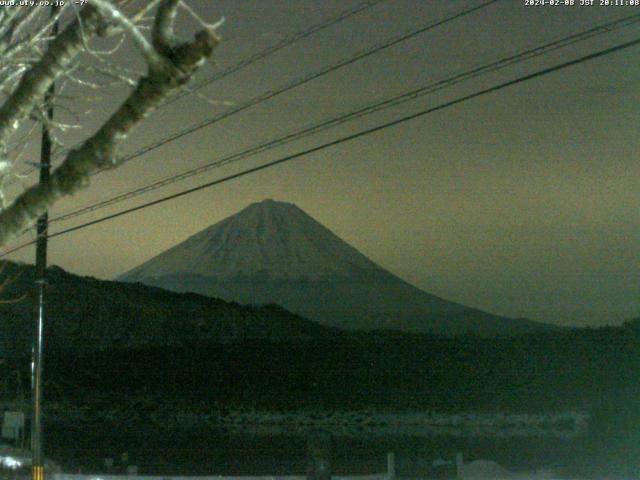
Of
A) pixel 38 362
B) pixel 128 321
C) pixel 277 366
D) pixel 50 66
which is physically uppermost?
pixel 128 321

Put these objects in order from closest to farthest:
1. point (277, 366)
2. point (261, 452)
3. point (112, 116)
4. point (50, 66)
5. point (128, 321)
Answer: point (112, 116) < point (50, 66) < point (261, 452) < point (277, 366) < point (128, 321)

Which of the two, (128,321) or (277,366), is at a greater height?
(128,321)

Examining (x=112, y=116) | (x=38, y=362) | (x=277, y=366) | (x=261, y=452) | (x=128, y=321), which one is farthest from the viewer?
(x=128, y=321)

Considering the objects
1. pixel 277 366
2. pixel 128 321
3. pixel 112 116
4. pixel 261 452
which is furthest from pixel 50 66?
pixel 128 321

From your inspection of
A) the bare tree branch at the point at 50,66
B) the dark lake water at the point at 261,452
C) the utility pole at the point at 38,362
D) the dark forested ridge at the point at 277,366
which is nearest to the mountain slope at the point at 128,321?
the dark forested ridge at the point at 277,366

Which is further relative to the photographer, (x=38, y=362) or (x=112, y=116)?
(x=38, y=362)

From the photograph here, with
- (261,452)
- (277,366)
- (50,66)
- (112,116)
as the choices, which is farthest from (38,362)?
(277,366)

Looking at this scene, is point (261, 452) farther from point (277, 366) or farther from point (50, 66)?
point (50, 66)

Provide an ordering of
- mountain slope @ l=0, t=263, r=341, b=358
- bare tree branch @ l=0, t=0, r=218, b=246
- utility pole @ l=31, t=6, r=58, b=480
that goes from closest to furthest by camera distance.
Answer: bare tree branch @ l=0, t=0, r=218, b=246 → utility pole @ l=31, t=6, r=58, b=480 → mountain slope @ l=0, t=263, r=341, b=358

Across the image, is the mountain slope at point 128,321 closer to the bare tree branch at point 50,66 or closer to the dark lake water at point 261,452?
the dark lake water at point 261,452

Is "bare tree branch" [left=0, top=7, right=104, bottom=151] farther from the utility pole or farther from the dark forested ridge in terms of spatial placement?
the dark forested ridge

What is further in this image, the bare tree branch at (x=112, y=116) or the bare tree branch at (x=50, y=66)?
the bare tree branch at (x=50, y=66)

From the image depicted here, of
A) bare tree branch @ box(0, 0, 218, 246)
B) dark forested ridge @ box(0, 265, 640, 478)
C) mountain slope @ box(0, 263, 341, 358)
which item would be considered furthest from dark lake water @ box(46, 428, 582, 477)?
mountain slope @ box(0, 263, 341, 358)
